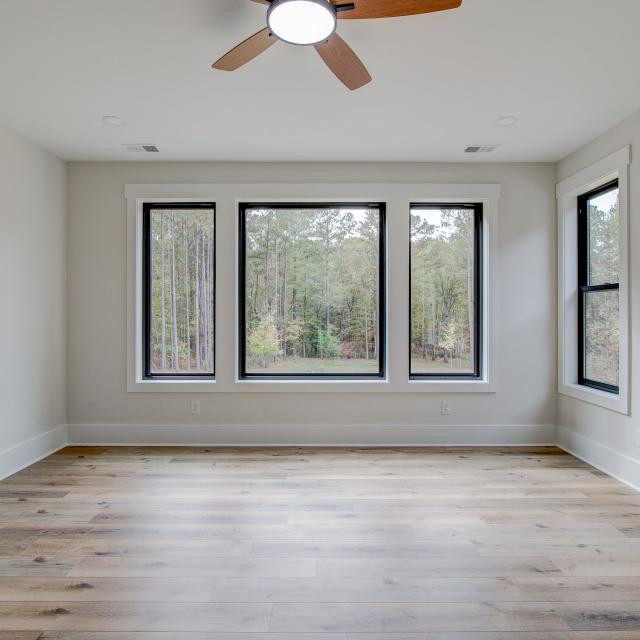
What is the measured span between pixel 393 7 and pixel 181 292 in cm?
312

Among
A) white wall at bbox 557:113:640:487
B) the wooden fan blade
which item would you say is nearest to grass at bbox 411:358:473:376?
white wall at bbox 557:113:640:487

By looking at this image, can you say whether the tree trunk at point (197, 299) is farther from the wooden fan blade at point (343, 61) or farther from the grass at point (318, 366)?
the wooden fan blade at point (343, 61)

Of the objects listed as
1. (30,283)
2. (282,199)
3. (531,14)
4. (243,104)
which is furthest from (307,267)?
(531,14)

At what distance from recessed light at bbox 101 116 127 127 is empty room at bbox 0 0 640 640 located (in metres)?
0.06

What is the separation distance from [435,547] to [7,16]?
3.31 meters

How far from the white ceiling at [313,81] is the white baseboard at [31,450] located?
8.02 feet

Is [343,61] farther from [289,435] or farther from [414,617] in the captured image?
[289,435]

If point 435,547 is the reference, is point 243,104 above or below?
above

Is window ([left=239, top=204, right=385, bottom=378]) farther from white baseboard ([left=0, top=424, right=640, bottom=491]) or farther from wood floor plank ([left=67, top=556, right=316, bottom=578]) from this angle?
wood floor plank ([left=67, top=556, right=316, bottom=578])

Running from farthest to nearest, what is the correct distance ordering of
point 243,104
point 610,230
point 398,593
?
point 610,230, point 243,104, point 398,593

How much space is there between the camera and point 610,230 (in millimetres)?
3529

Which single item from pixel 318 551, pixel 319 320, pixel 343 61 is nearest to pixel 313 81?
pixel 343 61

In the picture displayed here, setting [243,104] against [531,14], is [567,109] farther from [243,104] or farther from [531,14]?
[243,104]

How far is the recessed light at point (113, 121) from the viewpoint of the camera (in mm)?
3159
